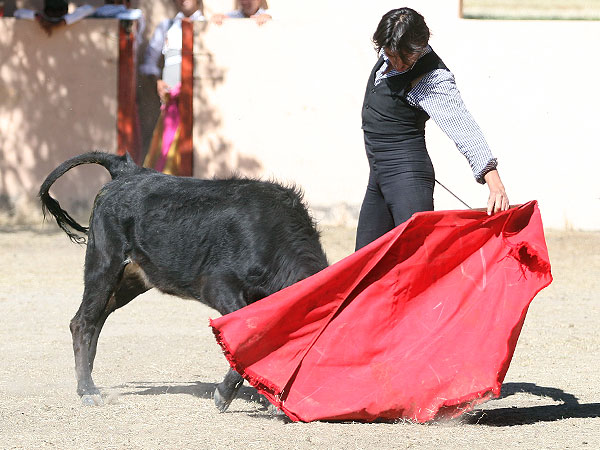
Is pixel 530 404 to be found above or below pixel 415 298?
below

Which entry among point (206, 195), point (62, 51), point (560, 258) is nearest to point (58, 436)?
point (206, 195)

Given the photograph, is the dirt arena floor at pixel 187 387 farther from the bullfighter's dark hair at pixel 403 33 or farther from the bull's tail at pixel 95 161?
the bullfighter's dark hair at pixel 403 33

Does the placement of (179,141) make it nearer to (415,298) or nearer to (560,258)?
(560,258)

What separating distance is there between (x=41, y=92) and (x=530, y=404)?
8219 mm

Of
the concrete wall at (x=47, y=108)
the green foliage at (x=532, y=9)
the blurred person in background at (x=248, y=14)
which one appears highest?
the green foliage at (x=532, y=9)

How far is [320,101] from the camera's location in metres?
11.6

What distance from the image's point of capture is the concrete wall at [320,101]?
11.4 metres

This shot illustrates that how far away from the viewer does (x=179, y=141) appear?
11.7 meters

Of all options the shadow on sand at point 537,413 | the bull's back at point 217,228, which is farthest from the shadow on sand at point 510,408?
the bull's back at point 217,228

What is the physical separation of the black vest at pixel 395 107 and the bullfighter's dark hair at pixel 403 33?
0.14 meters

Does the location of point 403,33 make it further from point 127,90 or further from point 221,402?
point 127,90

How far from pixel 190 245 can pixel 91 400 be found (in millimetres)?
846

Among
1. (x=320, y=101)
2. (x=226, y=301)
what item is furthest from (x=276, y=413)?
(x=320, y=101)

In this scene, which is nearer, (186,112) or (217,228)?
(217,228)
